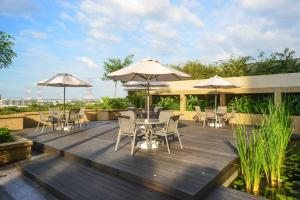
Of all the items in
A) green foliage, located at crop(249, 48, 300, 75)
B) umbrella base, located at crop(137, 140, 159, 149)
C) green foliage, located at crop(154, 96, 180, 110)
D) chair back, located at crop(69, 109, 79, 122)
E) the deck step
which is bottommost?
the deck step

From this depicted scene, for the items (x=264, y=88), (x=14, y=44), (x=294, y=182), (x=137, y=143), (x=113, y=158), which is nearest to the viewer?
(x=294, y=182)

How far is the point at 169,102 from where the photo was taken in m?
16.0

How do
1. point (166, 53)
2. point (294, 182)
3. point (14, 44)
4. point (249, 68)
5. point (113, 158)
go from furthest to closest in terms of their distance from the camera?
point (166, 53)
point (249, 68)
point (14, 44)
point (113, 158)
point (294, 182)

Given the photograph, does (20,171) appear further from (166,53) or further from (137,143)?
(166,53)

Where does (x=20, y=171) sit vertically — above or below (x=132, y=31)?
below

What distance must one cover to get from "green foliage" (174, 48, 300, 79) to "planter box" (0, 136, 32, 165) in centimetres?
1751

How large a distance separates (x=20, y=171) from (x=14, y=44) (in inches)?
250

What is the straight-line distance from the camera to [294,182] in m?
4.50

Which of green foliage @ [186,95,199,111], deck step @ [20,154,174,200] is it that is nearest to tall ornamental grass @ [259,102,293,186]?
deck step @ [20,154,174,200]

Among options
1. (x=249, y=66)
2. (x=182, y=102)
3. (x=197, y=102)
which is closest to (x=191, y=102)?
(x=197, y=102)

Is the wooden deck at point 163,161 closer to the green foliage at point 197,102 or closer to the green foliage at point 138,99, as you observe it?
the green foliage at point 197,102

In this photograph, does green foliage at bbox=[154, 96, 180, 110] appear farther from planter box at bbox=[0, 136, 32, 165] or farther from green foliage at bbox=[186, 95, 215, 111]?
planter box at bbox=[0, 136, 32, 165]

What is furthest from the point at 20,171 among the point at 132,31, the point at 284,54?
the point at 284,54

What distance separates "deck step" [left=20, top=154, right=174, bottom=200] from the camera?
3456 mm
